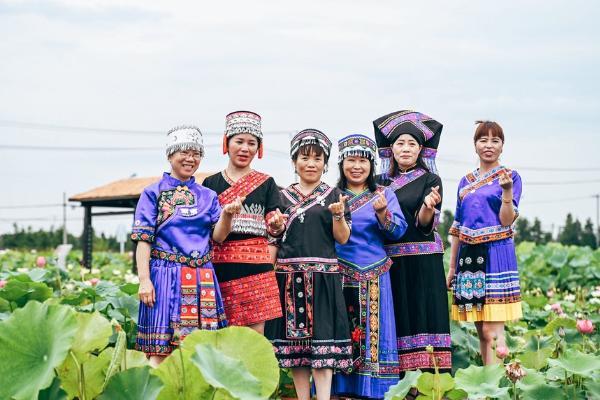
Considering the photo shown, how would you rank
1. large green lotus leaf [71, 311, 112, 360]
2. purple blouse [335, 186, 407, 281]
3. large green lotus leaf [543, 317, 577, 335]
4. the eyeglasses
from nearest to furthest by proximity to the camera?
large green lotus leaf [71, 311, 112, 360] < the eyeglasses < purple blouse [335, 186, 407, 281] < large green lotus leaf [543, 317, 577, 335]

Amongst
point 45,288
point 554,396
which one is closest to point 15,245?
point 45,288

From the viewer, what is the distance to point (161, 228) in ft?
13.8

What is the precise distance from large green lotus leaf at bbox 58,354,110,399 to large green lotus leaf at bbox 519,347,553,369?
2.40 m

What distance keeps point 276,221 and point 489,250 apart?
1372 mm

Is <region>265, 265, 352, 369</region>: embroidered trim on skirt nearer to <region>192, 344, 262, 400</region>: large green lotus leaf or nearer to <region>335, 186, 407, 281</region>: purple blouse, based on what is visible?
<region>335, 186, 407, 281</region>: purple blouse

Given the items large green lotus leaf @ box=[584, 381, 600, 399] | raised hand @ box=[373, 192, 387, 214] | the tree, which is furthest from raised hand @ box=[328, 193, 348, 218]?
the tree

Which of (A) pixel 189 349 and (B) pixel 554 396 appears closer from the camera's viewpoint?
(A) pixel 189 349

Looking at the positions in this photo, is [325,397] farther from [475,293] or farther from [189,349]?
[189,349]

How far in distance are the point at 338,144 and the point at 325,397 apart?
1344mm

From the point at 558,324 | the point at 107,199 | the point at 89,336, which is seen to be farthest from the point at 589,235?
the point at 89,336

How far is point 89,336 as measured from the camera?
2971 mm

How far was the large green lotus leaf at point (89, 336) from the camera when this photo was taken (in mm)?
A: 2963

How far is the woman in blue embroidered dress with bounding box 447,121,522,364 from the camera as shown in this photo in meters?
4.97

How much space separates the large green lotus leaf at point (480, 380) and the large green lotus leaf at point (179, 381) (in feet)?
4.03
